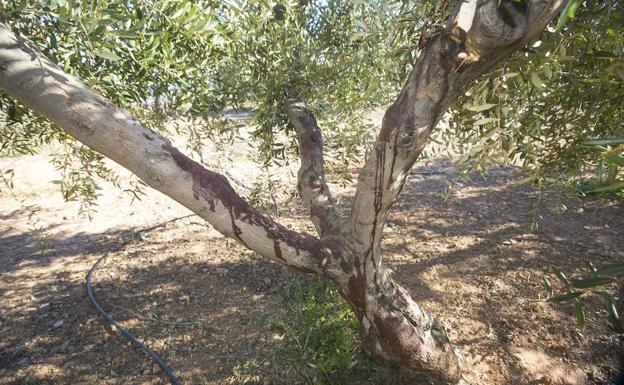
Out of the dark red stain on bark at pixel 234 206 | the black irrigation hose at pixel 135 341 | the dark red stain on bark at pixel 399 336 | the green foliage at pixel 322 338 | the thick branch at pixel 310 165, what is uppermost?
the thick branch at pixel 310 165

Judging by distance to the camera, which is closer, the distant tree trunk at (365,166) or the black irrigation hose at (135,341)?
the distant tree trunk at (365,166)

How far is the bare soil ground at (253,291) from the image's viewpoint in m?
2.73

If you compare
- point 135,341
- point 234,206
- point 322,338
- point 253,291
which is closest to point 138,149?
point 234,206

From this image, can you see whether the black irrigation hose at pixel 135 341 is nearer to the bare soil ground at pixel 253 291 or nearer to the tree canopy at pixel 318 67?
the bare soil ground at pixel 253 291

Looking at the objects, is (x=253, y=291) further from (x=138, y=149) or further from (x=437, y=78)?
(x=437, y=78)

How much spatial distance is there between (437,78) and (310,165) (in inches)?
49.8

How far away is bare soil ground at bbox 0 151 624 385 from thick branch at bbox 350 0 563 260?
4.04ft

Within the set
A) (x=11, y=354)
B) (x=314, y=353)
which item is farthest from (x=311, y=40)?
(x=11, y=354)

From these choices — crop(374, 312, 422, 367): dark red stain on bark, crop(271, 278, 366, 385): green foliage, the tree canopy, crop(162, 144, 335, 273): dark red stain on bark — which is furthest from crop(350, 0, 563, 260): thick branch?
crop(271, 278, 366, 385): green foliage

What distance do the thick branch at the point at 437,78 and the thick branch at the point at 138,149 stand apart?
0.44m

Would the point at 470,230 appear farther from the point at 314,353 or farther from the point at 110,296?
the point at 110,296

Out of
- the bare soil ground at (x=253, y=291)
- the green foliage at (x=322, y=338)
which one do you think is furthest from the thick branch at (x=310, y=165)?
the bare soil ground at (x=253, y=291)

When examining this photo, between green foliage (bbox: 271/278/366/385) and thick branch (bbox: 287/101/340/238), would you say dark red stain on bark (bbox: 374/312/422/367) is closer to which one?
green foliage (bbox: 271/278/366/385)

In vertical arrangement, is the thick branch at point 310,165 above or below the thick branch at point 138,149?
above
